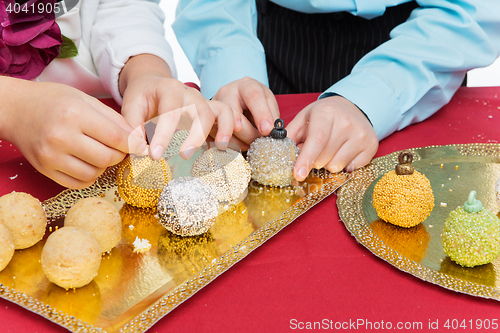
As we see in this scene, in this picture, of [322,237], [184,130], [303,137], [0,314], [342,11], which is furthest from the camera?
[342,11]

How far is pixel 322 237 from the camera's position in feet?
1.96

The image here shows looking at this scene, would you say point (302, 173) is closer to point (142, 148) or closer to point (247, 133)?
point (247, 133)

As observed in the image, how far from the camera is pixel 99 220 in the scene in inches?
21.8

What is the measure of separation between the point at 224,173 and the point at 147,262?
0.69ft

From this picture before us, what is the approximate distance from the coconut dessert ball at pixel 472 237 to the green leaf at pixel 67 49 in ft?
2.94

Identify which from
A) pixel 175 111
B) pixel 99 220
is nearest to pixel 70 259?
pixel 99 220

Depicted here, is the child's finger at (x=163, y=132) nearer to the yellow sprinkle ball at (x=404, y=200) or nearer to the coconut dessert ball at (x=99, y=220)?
the coconut dessert ball at (x=99, y=220)

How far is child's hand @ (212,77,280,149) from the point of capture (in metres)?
0.79

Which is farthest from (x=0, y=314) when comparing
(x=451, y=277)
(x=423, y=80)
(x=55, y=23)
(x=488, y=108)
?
(x=488, y=108)

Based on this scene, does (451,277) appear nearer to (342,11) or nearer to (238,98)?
(238,98)

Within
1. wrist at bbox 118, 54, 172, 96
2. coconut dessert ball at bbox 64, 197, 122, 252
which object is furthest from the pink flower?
coconut dessert ball at bbox 64, 197, 122, 252

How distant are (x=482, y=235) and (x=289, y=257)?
24 centimetres

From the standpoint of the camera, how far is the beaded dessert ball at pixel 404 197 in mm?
589

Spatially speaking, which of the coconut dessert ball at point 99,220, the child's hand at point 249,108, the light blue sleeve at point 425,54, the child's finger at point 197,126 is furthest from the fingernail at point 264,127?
the coconut dessert ball at point 99,220
